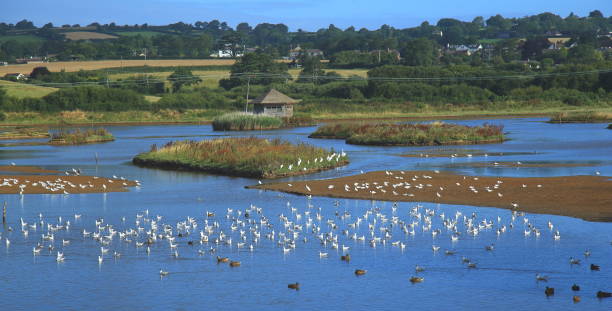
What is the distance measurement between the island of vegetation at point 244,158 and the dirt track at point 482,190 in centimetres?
386

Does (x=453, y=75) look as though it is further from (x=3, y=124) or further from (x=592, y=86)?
(x=3, y=124)

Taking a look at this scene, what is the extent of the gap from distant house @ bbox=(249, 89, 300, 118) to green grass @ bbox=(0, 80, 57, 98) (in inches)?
1374

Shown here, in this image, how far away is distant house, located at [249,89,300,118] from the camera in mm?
103625

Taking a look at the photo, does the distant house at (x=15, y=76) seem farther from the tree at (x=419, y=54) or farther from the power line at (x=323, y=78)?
the tree at (x=419, y=54)

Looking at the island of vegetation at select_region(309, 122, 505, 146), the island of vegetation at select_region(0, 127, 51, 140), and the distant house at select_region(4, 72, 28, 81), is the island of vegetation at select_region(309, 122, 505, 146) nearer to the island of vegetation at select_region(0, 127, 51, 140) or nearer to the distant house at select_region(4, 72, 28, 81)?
the island of vegetation at select_region(0, 127, 51, 140)

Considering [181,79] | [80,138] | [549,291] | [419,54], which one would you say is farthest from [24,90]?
[549,291]

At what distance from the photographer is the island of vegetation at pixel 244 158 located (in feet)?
158

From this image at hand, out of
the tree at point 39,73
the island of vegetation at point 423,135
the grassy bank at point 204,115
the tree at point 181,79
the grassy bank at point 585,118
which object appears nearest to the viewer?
the island of vegetation at point 423,135

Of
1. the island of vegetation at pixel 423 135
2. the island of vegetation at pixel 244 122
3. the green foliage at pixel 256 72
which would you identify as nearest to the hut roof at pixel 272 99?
the island of vegetation at pixel 244 122

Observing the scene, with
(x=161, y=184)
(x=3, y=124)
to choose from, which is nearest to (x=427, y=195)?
(x=161, y=184)

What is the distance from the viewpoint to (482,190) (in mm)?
39688

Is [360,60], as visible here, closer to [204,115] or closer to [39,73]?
[39,73]

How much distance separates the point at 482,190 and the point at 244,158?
15.3 meters

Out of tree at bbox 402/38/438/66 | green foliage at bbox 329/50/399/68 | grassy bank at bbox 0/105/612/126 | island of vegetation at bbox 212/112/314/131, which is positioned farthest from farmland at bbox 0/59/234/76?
island of vegetation at bbox 212/112/314/131
